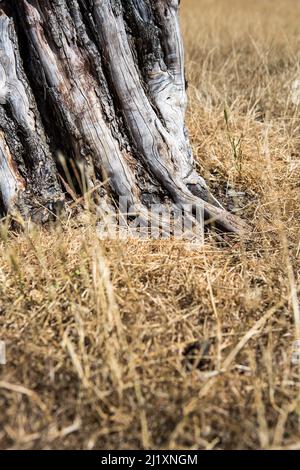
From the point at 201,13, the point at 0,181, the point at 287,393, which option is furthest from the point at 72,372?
the point at 201,13

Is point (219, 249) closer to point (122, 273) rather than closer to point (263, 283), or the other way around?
point (263, 283)

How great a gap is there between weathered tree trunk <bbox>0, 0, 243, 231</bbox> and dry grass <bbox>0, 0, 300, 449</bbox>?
243mm

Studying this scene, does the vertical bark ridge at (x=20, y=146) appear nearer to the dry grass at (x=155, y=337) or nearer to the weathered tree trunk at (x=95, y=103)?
the weathered tree trunk at (x=95, y=103)

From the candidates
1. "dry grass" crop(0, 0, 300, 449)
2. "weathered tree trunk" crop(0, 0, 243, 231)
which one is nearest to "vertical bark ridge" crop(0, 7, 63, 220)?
Answer: "weathered tree trunk" crop(0, 0, 243, 231)

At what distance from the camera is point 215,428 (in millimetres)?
1594

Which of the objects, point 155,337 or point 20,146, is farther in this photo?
point 20,146

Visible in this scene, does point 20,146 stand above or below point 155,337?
above

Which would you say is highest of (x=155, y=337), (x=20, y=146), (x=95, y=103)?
(x=95, y=103)

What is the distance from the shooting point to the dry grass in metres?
1.58

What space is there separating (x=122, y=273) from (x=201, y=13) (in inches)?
243

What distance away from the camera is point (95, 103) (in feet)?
7.88

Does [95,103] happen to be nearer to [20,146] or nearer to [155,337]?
[20,146]

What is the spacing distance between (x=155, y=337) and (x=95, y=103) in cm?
109

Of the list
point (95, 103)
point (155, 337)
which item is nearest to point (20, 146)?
point (95, 103)
